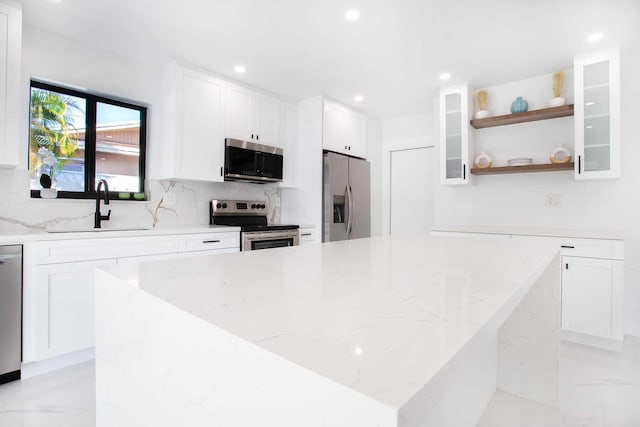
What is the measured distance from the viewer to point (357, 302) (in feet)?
2.04

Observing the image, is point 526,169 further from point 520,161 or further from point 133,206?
point 133,206

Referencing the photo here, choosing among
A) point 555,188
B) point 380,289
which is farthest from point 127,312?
point 555,188

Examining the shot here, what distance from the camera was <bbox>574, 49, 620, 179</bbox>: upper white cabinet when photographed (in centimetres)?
274

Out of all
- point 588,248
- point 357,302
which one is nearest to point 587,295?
point 588,248

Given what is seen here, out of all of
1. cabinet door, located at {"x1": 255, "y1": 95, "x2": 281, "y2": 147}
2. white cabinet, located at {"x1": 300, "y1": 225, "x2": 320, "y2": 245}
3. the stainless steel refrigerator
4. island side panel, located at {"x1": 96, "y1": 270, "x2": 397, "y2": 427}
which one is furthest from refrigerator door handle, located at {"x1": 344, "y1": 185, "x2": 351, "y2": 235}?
island side panel, located at {"x1": 96, "y1": 270, "x2": 397, "y2": 427}

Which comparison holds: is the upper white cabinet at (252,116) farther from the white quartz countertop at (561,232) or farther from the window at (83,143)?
the white quartz countertop at (561,232)

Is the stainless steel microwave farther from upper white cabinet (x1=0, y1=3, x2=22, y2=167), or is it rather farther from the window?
upper white cabinet (x1=0, y1=3, x2=22, y2=167)

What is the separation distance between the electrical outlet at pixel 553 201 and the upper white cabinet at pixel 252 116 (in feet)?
9.46

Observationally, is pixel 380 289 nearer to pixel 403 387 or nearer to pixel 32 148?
pixel 403 387

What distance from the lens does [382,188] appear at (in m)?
4.89

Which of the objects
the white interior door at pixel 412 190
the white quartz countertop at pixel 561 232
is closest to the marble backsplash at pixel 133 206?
the white interior door at pixel 412 190

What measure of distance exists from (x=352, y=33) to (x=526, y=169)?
2.11 m

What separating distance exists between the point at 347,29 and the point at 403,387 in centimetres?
264

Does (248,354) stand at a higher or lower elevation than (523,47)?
lower
